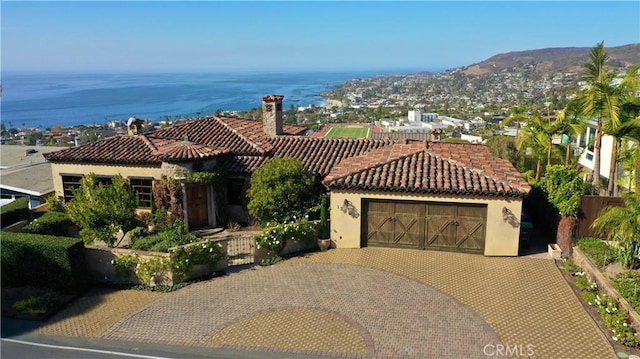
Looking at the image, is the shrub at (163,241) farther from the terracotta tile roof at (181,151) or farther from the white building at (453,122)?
the white building at (453,122)

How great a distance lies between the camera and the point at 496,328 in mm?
13109

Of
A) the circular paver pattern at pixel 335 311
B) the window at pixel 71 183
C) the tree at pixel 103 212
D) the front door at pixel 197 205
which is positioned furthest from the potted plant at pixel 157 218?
the circular paver pattern at pixel 335 311

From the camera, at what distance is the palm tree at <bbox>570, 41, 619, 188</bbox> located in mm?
19094

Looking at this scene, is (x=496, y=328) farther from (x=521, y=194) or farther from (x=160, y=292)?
(x=160, y=292)

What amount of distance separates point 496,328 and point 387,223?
663 centimetres

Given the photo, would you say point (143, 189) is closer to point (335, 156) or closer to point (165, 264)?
point (165, 264)

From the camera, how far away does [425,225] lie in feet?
60.9

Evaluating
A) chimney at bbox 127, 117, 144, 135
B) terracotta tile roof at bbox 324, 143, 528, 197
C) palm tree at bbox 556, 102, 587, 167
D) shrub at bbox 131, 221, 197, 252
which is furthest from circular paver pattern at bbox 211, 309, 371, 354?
chimney at bbox 127, 117, 144, 135

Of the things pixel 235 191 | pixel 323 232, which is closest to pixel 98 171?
pixel 235 191

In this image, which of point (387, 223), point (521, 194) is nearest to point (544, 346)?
point (521, 194)

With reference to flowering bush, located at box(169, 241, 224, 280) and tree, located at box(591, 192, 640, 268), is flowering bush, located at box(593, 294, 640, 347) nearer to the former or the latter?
tree, located at box(591, 192, 640, 268)

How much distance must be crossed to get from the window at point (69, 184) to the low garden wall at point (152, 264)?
7.52 meters

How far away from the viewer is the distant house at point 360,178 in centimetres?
1806

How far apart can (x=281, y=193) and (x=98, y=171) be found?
363 inches
